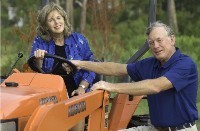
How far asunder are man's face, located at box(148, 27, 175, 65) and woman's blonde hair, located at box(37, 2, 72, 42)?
3.92ft

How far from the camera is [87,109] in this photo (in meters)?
4.20

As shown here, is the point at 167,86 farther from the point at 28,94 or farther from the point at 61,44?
the point at 61,44

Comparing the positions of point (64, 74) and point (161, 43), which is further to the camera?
point (64, 74)

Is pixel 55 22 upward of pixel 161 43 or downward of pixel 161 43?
upward

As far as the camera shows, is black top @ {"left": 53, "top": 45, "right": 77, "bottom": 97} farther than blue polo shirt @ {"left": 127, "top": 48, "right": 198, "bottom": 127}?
Yes

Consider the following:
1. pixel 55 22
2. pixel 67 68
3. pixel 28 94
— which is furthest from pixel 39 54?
pixel 28 94

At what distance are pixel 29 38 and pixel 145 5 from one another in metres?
25.7

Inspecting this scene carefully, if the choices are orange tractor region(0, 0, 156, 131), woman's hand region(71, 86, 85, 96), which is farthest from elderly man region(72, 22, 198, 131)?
woman's hand region(71, 86, 85, 96)

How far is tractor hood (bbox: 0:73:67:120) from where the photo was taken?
3.73m

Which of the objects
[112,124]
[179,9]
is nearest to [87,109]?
[112,124]

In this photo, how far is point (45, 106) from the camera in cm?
370

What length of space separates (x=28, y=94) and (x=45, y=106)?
31 cm

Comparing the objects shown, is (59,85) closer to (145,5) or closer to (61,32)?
(61,32)

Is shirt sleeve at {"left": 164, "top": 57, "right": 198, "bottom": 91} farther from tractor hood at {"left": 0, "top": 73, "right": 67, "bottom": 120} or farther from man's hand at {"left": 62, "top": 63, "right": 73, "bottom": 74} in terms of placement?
man's hand at {"left": 62, "top": 63, "right": 73, "bottom": 74}
